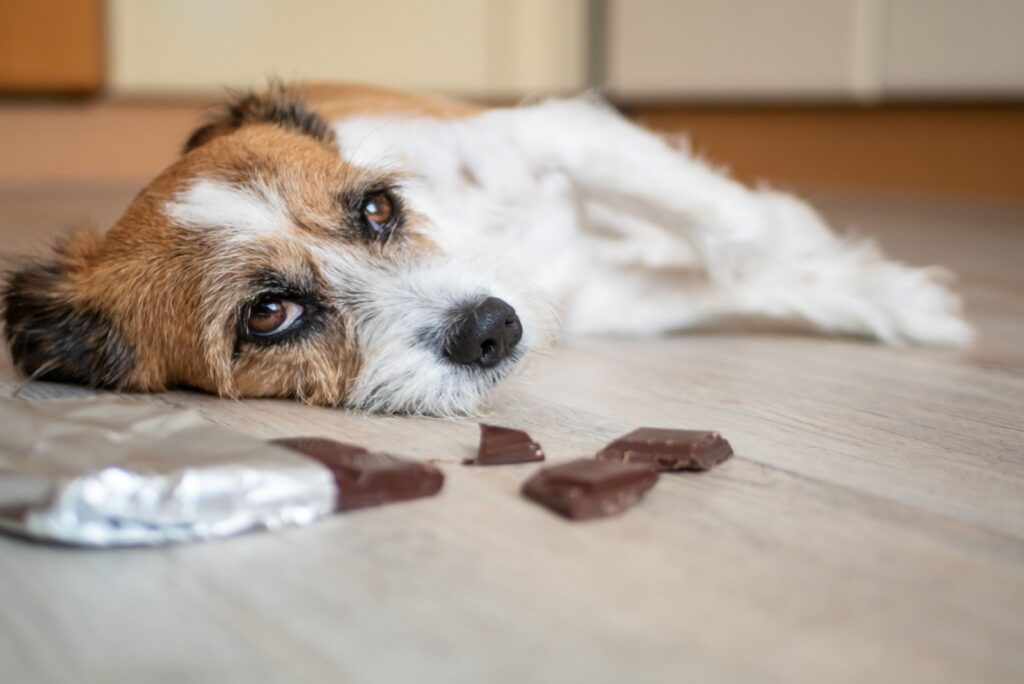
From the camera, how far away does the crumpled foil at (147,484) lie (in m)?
1.03

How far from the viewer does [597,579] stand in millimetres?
963

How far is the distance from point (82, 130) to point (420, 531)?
4.80 meters

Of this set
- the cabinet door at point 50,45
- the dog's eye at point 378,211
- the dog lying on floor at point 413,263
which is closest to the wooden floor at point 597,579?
the dog lying on floor at point 413,263

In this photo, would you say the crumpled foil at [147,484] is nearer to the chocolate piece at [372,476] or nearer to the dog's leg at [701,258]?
the chocolate piece at [372,476]

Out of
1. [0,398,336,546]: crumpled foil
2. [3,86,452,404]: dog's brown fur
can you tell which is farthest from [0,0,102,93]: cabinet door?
[0,398,336,546]: crumpled foil

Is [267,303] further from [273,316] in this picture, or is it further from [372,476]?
[372,476]

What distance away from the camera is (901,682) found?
2.61ft

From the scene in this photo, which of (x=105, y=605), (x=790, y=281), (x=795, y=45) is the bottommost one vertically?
(x=105, y=605)

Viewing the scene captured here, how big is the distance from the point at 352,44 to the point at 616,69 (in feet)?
4.26

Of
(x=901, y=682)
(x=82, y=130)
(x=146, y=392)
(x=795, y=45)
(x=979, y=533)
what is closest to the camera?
(x=901, y=682)

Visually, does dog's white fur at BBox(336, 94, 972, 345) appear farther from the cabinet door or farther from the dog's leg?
the cabinet door

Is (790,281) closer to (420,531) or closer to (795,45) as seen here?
(420,531)

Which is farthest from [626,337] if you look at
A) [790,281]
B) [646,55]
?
[646,55]

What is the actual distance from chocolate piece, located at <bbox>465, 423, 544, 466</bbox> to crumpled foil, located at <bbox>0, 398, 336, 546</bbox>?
0.23 m
